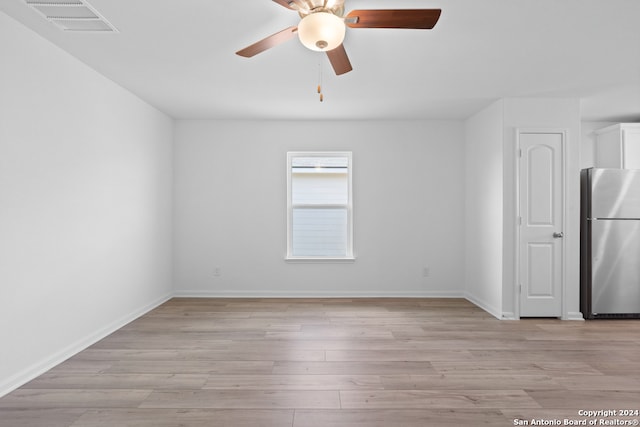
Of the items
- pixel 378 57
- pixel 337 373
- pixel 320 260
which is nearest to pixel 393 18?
pixel 378 57

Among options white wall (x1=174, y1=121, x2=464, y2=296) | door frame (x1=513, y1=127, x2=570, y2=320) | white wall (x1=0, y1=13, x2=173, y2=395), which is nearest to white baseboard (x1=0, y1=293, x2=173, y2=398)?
white wall (x1=0, y1=13, x2=173, y2=395)

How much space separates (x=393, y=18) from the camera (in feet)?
6.35

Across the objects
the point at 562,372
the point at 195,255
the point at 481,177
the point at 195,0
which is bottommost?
the point at 562,372

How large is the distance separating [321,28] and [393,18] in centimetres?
38

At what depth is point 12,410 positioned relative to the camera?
7.55 feet

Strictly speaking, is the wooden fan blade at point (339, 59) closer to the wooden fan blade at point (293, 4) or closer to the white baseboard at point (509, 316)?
the wooden fan blade at point (293, 4)

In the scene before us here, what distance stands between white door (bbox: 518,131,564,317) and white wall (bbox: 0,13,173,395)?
14.7 ft

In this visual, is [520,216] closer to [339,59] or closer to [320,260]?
[320,260]

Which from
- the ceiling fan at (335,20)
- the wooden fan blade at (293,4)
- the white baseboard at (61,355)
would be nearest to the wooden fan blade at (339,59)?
the ceiling fan at (335,20)

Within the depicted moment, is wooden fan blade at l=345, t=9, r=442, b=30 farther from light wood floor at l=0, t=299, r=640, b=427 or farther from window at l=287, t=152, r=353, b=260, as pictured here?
window at l=287, t=152, r=353, b=260

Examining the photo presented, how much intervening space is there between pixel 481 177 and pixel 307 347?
10.4ft

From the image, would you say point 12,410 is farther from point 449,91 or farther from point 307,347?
point 449,91

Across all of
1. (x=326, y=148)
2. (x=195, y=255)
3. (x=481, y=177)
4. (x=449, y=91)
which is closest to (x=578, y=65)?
(x=449, y=91)

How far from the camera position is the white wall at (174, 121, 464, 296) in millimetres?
5352
